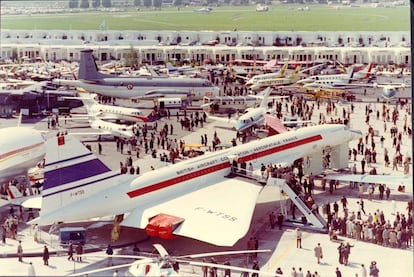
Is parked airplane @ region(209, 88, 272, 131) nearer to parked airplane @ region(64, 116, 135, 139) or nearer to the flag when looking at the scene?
parked airplane @ region(64, 116, 135, 139)

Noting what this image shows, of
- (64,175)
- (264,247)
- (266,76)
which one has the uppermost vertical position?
(64,175)

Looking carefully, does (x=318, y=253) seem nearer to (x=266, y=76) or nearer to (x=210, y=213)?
(x=210, y=213)

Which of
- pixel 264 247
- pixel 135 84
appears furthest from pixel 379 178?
pixel 135 84

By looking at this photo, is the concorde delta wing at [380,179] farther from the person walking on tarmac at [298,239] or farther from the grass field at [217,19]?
the grass field at [217,19]

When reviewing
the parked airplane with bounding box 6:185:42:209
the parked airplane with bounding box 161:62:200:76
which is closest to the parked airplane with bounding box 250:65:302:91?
the parked airplane with bounding box 161:62:200:76

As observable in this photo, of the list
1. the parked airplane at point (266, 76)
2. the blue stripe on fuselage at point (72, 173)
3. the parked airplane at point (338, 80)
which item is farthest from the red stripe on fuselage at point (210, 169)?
the parked airplane at point (338, 80)

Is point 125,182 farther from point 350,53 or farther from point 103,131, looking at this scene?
point 350,53
